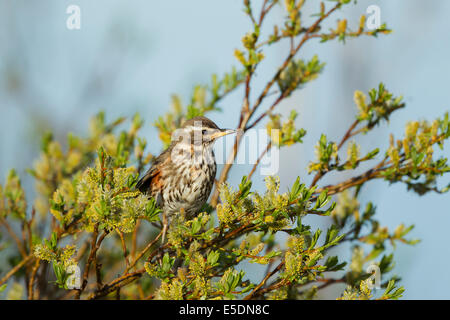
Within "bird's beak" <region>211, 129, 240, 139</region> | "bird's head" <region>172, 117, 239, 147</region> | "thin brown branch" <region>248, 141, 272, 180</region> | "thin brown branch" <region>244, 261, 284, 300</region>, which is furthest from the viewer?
"bird's head" <region>172, 117, 239, 147</region>

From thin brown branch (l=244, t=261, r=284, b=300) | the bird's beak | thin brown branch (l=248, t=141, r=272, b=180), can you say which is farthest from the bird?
thin brown branch (l=244, t=261, r=284, b=300)

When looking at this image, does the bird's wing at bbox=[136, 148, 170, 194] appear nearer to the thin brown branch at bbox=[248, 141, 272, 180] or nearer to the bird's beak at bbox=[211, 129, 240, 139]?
the bird's beak at bbox=[211, 129, 240, 139]

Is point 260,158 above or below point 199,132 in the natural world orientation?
below

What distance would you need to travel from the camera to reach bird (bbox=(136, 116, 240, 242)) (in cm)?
386

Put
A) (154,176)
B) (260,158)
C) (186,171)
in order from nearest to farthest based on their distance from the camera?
(260,158)
(186,171)
(154,176)

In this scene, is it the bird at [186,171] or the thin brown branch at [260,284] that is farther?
the bird at [186,171]

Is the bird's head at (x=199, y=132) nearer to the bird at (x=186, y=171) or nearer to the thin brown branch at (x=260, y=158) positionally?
the bird at (x=186, y=171)

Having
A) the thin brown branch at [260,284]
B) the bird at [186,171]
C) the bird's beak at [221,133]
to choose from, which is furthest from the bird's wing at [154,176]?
the thin brown branch at [260,284]

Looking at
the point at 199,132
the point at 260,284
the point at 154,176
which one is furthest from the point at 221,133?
the point at 260,284

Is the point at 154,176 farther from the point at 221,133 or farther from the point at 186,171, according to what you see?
the point at 221,133

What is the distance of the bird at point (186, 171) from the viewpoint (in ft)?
12.6

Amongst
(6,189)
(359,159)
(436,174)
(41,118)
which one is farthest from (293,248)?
(41,118)

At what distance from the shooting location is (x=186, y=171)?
3.95 meters
